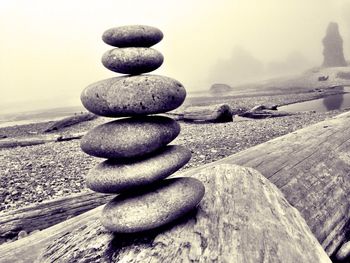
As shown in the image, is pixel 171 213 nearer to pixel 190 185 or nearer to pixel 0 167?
pixel 190 185

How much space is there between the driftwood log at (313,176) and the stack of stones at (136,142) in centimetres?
144

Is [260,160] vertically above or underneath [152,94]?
underneath

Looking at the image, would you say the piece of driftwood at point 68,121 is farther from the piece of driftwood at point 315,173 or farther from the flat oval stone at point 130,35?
the flat oval stone at point 130,35

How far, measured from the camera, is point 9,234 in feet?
16.4

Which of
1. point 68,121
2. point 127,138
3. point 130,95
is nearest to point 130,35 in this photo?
point 130,95

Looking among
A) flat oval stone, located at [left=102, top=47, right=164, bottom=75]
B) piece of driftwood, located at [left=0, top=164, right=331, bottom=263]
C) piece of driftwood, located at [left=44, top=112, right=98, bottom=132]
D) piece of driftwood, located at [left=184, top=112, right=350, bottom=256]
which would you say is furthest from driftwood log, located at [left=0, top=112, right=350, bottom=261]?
piece of driftwood, located at [left=44, top=112, right=98, bottom=132]

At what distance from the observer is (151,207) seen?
298 cm

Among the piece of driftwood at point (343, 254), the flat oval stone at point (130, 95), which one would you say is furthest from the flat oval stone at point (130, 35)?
the piece of driftwood at point (343, 254)

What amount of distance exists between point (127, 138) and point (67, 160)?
862 centimetres

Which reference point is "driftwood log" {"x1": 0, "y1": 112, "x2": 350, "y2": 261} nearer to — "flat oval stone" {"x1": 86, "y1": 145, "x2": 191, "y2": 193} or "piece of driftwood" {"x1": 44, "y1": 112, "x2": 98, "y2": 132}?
"flat oval stone" {"x1": 86, "y1": 145, "x2": 191, "y2": 193}

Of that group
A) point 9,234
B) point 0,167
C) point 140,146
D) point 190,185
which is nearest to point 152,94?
point 140,146

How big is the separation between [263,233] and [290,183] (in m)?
1.68

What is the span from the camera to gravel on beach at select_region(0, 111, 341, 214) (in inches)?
303

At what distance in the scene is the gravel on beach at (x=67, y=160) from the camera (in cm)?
769
